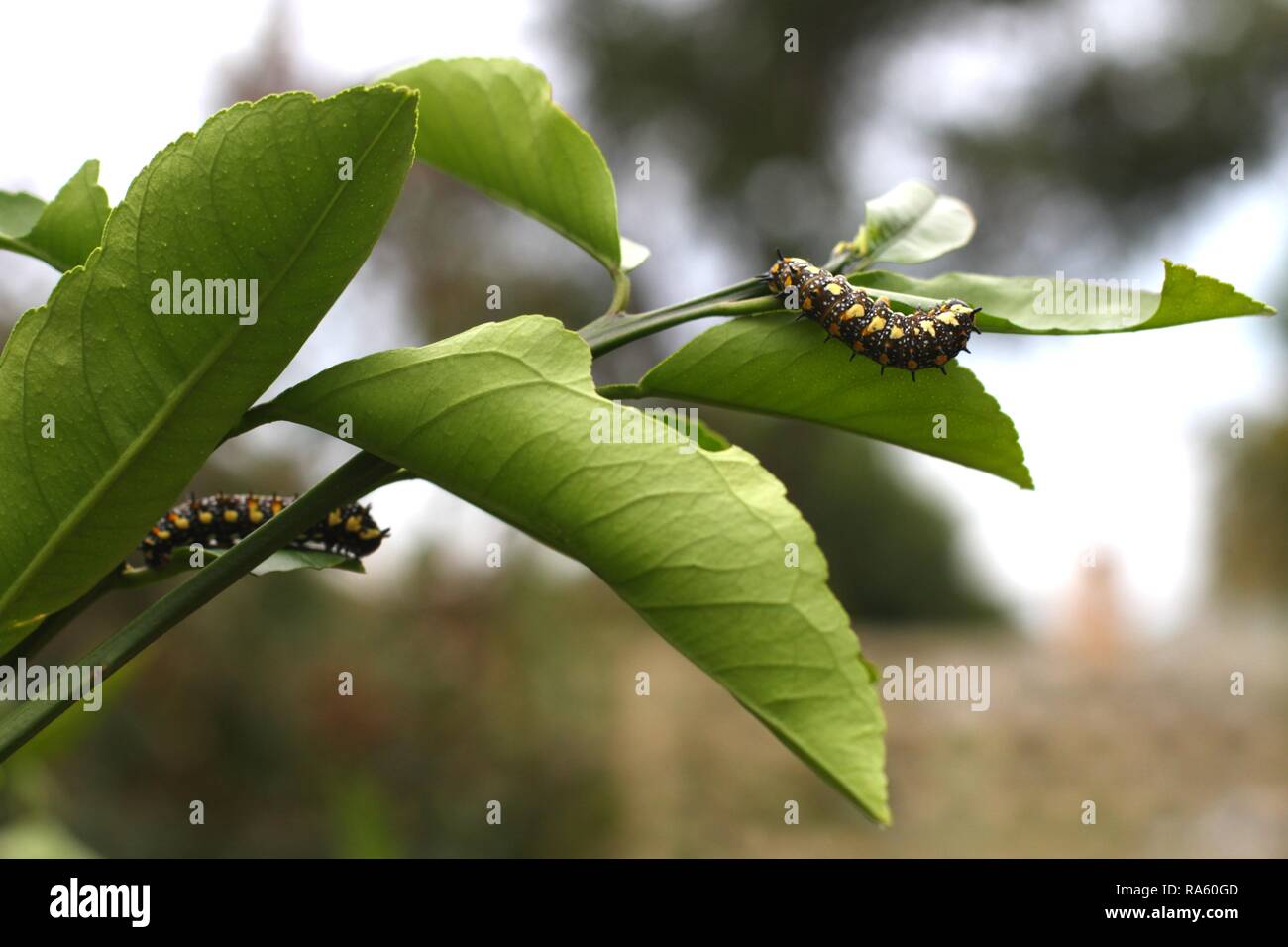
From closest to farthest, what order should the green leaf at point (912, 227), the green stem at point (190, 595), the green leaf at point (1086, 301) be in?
the green stem at point (190, 595)
the green leaf at point (1086, 301)
the green leaf at point (912, 227)

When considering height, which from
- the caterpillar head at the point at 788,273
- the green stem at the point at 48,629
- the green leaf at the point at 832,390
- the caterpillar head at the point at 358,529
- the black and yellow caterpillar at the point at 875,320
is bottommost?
the green stem at the point at 48,629

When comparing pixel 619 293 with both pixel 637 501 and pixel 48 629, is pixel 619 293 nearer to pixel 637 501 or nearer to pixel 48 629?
pixel 637 501

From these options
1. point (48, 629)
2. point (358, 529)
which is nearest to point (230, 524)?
point (358, 529)

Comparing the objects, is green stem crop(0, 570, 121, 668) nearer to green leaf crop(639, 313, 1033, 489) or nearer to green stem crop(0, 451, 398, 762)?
green stem crop(0, 451, 398, 762)

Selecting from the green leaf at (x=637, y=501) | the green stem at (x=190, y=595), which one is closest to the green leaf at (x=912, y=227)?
the green leaf at (x=637, y=501)

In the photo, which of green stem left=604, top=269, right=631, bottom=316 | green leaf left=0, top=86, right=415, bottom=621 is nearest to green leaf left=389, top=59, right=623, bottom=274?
green stem left=604, top=269, right=631, bottom=316

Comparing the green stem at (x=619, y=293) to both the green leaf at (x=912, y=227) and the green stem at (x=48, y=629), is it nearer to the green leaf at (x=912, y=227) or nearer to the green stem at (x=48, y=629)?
the green leaf at (x=912, y=227)
